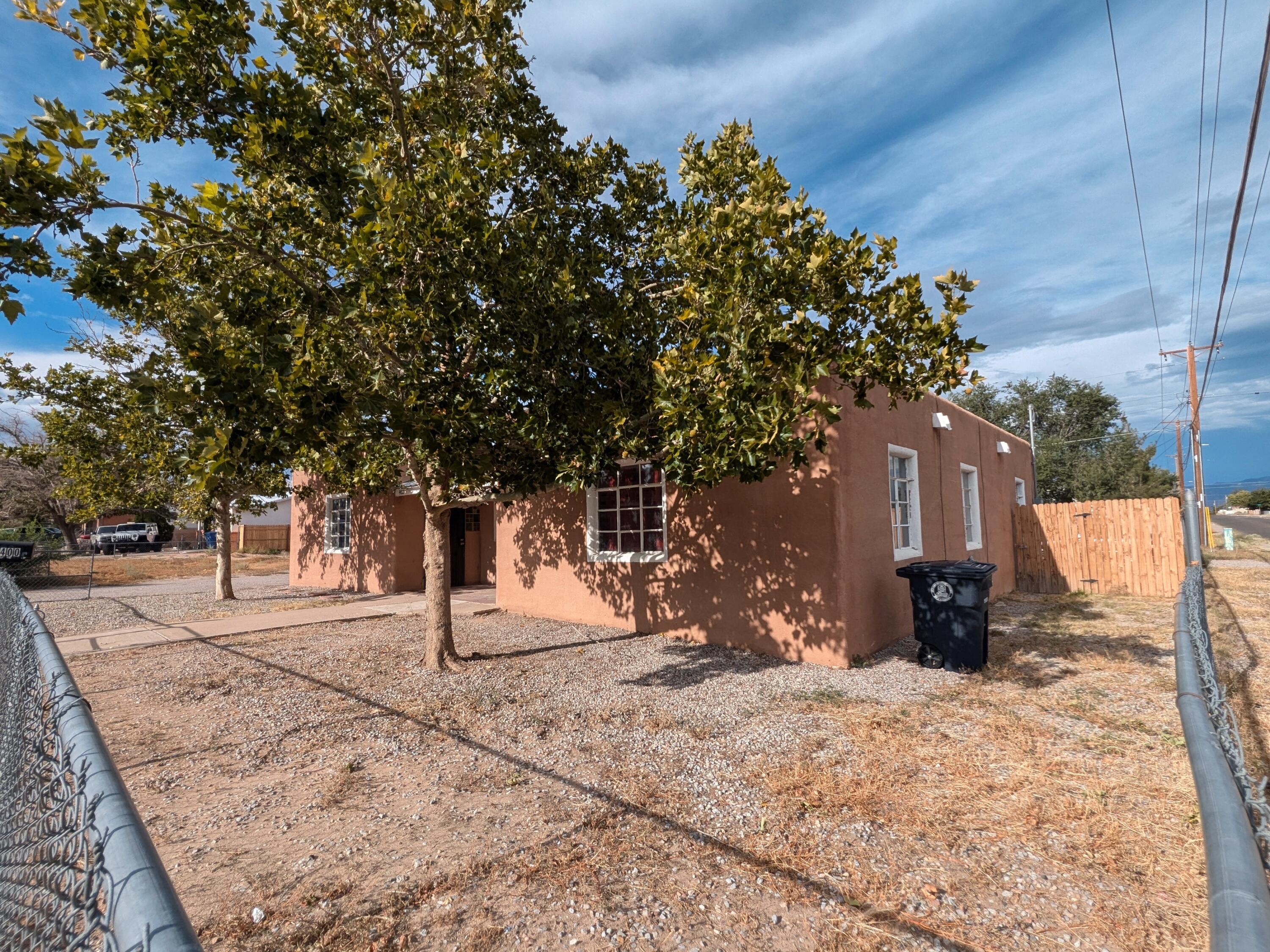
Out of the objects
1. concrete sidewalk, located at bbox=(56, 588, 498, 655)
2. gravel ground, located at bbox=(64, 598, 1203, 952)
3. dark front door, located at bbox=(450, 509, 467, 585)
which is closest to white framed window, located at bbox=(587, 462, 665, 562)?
gravel ground, located at bbox=(64, 598, 1203, 952)

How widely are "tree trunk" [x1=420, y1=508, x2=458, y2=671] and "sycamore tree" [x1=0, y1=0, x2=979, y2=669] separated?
184 millimetres

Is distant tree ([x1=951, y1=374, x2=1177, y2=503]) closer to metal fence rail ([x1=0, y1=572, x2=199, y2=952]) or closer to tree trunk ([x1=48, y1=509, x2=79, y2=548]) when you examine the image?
metal fence rail ([x1=0, y1=572, x2=199, y2=952])

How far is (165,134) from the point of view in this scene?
5.40 m

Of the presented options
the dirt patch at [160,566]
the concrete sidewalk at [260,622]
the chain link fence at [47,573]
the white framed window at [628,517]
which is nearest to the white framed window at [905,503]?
the white framed window at [628,517]

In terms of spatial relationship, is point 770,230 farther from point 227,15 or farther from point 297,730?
point 297,730

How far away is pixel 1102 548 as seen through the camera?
496 inches

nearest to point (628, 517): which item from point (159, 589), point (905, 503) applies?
point (905, 503)

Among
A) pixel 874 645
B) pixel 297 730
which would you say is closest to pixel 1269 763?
pixel 874 645

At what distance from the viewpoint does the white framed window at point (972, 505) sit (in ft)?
37.9

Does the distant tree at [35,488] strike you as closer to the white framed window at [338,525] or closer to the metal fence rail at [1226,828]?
the white framed window at [338,525]

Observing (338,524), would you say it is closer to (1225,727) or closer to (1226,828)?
(1225,727)

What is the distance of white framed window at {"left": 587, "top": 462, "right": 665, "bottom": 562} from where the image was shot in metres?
8.75

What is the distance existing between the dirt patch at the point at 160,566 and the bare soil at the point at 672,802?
1552 cm

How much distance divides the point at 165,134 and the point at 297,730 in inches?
199
